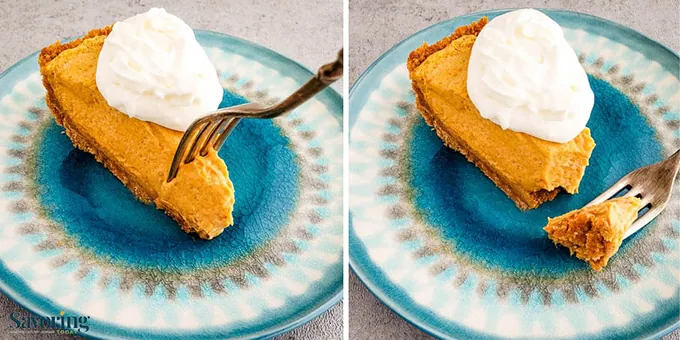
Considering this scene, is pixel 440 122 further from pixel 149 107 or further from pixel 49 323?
pixel 49 323

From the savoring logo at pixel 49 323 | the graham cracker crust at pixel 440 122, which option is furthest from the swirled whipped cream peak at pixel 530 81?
the savoring logo at pixel 49 323

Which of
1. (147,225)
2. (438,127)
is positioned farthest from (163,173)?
(438,127)

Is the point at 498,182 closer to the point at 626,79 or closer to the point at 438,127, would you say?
the point at 438,127

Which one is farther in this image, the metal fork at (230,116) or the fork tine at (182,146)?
the fork tine at (182,146)

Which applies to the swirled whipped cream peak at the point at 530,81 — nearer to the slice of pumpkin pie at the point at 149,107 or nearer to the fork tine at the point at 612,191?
the fork tine at the point at 612,191

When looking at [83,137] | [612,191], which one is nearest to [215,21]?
[83,137]

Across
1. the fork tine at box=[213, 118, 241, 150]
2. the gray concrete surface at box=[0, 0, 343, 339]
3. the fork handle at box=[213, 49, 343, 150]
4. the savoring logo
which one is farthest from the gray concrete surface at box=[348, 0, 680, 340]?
the savoring logo
